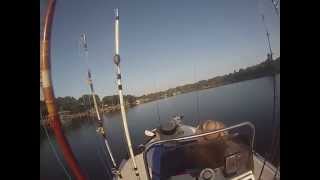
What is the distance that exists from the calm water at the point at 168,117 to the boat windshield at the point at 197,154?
94 millimetres

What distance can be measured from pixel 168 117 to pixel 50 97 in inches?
32.2

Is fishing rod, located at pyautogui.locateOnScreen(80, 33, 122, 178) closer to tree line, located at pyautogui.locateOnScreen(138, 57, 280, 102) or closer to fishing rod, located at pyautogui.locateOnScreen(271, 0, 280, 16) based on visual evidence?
tree line, located at pyautogui.locateOnScreen(138, 57, 280, 102)

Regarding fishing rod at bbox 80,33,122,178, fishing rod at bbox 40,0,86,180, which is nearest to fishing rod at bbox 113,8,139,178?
fishing rod at bbox 80,33,122,178

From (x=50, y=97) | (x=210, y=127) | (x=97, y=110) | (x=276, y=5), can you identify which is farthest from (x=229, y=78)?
(x=50, y=97)

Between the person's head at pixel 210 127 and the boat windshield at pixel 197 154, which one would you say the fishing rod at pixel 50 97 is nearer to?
the boat windshield at pixel 197 154

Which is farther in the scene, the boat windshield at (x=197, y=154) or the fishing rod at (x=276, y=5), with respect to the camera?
the fishing rod at (x=276, y=5)

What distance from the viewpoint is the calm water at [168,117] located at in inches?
116

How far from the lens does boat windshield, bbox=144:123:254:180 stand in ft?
9.70

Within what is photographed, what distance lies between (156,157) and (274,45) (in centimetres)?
115

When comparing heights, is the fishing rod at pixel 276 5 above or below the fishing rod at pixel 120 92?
above

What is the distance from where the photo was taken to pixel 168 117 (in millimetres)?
2943

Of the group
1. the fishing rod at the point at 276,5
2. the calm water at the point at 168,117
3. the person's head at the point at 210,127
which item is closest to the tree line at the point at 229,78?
the calm water at the point at 168,117
